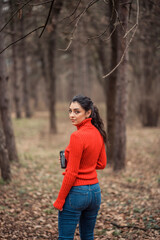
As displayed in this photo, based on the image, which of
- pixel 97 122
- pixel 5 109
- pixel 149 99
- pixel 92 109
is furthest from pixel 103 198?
pixel 149 99

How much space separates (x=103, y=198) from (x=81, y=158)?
388 centimetres

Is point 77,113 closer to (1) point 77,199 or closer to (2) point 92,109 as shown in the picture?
(2) point 92,109

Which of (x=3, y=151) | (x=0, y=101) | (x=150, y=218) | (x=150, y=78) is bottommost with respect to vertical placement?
(x=150, y=218)

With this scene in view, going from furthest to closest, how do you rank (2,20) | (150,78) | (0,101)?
(150,78) → (0,101) → (2,20)

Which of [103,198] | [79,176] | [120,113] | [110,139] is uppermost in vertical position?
[120,113]

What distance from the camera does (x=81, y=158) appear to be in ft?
9.23

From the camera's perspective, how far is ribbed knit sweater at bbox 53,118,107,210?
2734 mm

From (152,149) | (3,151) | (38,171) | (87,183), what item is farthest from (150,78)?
(87,183)

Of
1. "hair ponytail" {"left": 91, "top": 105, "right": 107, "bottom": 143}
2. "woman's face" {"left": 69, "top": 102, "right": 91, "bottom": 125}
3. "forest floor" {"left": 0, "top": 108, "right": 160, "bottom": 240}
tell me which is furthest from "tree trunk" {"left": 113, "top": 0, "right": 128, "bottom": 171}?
"woman's face" {"left": 69, "top": 102, "right": 91, "bottom": 125}

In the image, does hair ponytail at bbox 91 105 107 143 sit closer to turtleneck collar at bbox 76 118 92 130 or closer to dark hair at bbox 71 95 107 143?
dark hair at bbox 71 95 107 143

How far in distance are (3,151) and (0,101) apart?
7.61 ft

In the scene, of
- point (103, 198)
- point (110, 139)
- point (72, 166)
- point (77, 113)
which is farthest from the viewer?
point (110, 139)

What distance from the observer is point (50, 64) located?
15102 mm

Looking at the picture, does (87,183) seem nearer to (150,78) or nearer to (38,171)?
(38,171)
